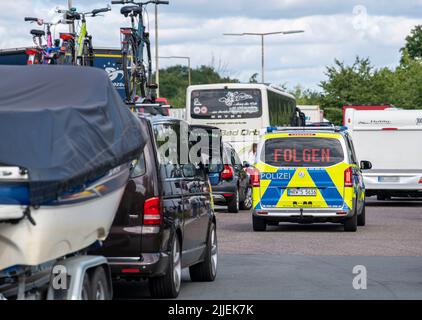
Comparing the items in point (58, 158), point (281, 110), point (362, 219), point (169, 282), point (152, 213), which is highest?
Answer: point (58, 158)

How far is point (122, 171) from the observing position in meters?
9.70

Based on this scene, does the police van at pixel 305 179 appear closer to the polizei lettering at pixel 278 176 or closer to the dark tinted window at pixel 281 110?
the polizei lettering at pixel 278 176

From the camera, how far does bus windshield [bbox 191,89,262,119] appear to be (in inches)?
1601

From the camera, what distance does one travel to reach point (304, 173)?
906 inches

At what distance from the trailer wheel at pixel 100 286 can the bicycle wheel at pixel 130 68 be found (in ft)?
44.8

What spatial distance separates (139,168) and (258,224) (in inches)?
460

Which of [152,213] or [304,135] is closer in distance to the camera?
[152,213]

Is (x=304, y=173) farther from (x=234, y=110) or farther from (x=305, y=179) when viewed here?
(x=234, y=110)

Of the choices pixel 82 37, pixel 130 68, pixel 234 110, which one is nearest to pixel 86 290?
pixel 130 68

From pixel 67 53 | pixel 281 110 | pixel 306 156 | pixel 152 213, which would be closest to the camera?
pixel 152 213

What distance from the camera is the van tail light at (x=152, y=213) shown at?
11891 mm

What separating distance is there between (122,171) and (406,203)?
28.0 meters
